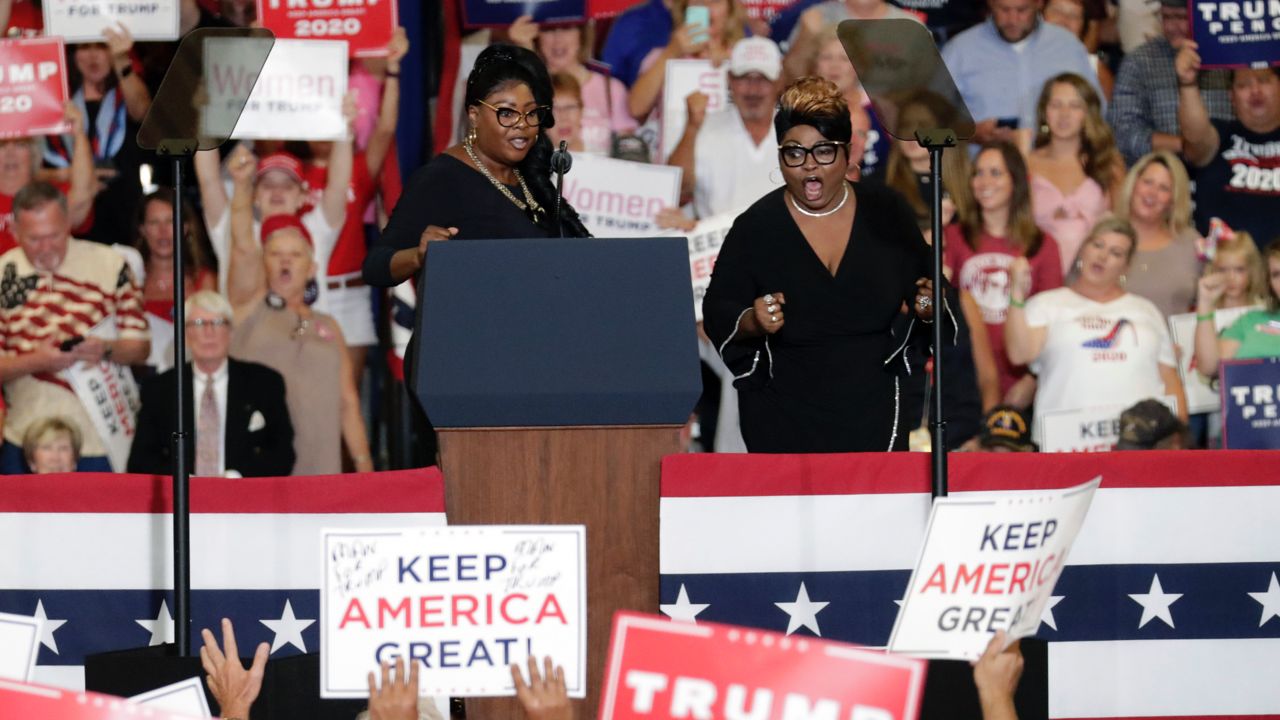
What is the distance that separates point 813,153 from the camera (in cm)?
471

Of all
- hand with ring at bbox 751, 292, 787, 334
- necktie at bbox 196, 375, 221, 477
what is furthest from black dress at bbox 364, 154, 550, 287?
necktie at bbox 196, 375, 221, 477

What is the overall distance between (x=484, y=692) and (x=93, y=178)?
15.0 ft

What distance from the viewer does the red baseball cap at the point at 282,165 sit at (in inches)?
291

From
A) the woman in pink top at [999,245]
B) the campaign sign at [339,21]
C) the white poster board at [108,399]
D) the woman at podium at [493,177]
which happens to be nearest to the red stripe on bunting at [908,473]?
the woman at podium at [493,177]

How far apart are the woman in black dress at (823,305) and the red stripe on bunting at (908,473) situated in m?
0.31

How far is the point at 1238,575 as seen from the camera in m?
4.62

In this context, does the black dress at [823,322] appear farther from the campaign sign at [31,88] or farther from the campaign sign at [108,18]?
the campaign sign at [31,88]

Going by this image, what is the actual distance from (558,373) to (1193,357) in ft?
13.8

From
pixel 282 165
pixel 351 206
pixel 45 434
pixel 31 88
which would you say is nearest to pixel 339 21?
pixel 282 165

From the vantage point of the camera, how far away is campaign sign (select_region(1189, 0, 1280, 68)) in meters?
7.47

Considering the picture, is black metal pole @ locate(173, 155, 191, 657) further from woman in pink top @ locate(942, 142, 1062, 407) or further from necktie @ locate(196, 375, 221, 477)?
woman in pink top @ locate(942, 142, 1062, 407)

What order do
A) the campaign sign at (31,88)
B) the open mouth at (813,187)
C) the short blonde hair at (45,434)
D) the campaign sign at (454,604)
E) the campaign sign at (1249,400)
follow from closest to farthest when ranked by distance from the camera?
the campaign sign at (454,604)
the open mouth at (813,187)
the short blonde hair at (45,434)
the campaign sign at (1249,400)
the campaign sign at (31,88)

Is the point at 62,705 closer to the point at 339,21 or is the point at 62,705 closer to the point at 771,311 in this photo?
the point at 771,311

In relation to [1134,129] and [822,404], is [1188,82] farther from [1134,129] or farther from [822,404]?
[822,404]
